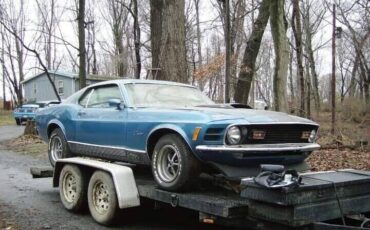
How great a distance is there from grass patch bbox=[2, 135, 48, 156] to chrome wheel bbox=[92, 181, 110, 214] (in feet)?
33.4

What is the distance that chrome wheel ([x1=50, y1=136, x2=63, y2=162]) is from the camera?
8.54m

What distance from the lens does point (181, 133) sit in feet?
19.0

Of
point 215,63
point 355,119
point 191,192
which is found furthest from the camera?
point 215,63

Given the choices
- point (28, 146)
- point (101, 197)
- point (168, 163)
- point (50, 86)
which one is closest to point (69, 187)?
point (101, 197)

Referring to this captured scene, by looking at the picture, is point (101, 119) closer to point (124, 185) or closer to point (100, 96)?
point (100, 96)

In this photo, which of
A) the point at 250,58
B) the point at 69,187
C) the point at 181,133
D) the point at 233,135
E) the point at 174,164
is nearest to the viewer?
the point at 233,135

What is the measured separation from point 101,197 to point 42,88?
40289 mm

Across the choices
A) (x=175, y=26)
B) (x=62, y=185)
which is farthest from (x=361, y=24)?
(x=62, y=185)

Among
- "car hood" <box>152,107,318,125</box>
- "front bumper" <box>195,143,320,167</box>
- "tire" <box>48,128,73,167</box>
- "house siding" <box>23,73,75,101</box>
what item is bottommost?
"tire" <box>48,128,73,167</box>

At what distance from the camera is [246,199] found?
5.17 metres

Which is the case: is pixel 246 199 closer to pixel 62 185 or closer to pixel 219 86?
pixel 62 185

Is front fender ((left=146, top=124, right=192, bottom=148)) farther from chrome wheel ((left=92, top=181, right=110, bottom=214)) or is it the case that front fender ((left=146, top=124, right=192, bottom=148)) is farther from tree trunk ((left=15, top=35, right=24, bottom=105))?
tree trunk ((left=15, top=35, right=24, bottom=105))

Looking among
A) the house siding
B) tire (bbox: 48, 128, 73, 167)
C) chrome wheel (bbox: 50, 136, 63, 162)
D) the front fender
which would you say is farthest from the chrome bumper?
the house siding

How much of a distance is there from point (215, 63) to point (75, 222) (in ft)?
85.8
